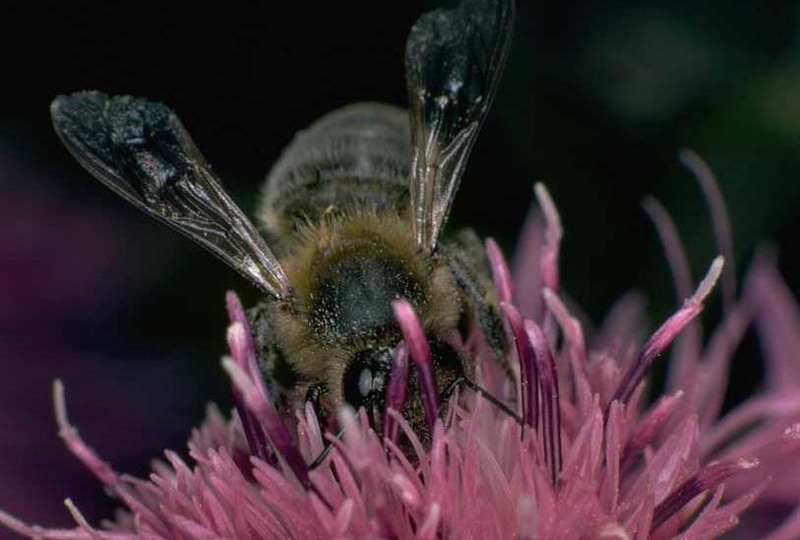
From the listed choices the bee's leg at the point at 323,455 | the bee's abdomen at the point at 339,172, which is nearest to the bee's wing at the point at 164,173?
the bee's abdomen at the point at 339,172

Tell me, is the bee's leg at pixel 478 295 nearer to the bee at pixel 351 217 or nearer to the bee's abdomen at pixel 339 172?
the bee at pixel 351 217

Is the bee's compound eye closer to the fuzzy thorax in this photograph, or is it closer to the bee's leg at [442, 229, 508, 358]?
the fuzzy thorax

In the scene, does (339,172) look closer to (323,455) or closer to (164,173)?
(164,173)

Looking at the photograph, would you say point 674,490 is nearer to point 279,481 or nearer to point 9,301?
point 279,481

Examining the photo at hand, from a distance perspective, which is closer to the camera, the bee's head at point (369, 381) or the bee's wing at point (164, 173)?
the bee's head at point (369, 381)

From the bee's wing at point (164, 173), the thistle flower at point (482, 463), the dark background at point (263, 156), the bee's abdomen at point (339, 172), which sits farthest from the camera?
the dark background at point (263, 156)

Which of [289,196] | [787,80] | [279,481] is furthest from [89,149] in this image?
[787,80]

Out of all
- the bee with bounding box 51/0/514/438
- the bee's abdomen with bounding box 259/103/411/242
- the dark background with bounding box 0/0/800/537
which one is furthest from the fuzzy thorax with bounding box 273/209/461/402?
the dark background with bounding box 0/0/800/537

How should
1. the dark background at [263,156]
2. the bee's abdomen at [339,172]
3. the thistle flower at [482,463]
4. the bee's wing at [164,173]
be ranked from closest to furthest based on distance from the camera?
the thistle flower at [482,463] → the bee's wing at [164,173] → the bee's abdomen at [339,172] → the dark background at [263,156]
